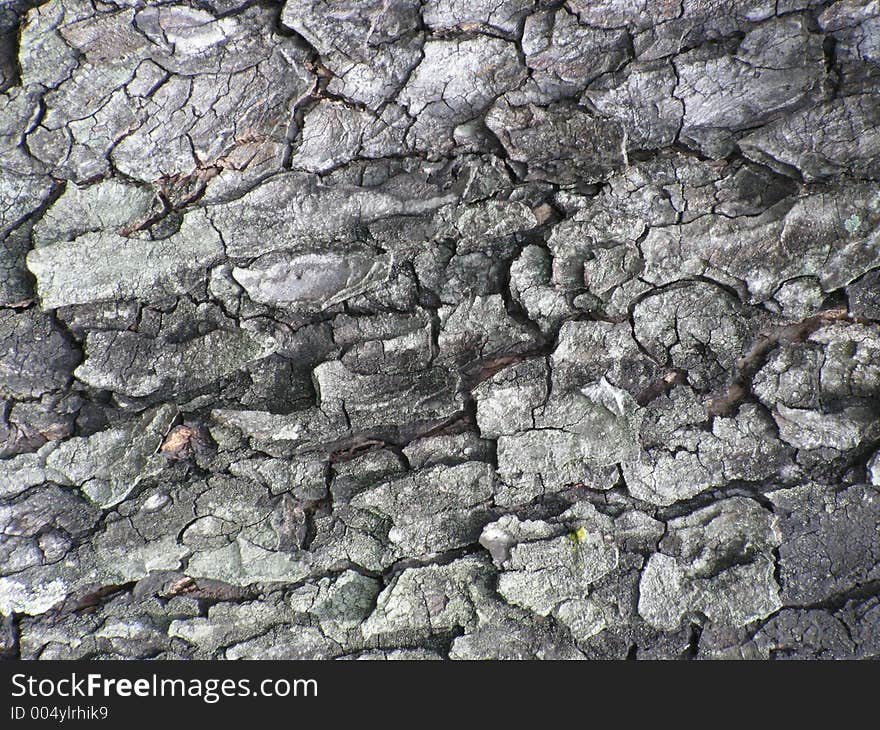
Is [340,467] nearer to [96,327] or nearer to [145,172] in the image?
[96,327]

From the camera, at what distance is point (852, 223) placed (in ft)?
5.35

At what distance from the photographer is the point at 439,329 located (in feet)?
5.61

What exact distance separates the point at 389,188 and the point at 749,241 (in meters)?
0.86

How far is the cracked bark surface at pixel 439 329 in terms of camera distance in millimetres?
1596

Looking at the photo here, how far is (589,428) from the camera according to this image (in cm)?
174

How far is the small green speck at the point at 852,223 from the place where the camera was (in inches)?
64.2

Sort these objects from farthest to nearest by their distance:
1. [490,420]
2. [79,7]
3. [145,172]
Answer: [490,420]
[145,172]
[79,7]

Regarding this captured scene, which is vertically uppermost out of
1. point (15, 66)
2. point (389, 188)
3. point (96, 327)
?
point (15, 66)

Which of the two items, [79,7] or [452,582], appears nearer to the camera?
[79,7]

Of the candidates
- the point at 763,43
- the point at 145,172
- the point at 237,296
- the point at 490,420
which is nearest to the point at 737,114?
the point at 763,43

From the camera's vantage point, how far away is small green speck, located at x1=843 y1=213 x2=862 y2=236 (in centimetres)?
163

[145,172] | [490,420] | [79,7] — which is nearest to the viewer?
[79,7]

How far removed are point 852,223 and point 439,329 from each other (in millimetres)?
996

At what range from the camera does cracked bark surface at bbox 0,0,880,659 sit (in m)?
1.60
